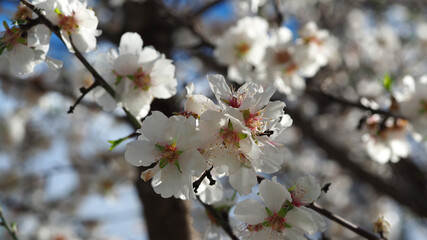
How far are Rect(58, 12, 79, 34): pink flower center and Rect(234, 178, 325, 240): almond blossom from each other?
2.29 ft

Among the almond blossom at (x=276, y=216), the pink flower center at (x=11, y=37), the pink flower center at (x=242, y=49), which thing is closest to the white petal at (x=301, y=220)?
the almond blossom at (x=276, y=216)

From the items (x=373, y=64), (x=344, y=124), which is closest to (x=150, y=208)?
(x=344, y=124)

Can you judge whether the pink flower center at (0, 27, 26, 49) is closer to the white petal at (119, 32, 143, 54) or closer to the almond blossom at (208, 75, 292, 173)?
the white petal at (119, 32, 143, 54)

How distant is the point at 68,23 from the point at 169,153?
520 mm

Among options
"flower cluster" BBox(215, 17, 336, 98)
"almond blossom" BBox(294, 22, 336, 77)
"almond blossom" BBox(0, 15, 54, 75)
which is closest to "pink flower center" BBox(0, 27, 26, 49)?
"almond blossom" BBox(0, 15, 54, 75)

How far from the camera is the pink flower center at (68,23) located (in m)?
1.10

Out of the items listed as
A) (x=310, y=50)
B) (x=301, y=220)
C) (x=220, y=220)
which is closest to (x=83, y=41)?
(x=220, y=220)

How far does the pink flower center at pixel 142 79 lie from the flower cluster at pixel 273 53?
3.20 ft

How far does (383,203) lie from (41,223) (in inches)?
169

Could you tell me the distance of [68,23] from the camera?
1.12m

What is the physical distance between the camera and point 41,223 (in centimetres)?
286

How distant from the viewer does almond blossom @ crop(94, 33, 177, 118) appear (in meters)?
1.11

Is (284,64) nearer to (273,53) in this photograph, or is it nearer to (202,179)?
(273,53)

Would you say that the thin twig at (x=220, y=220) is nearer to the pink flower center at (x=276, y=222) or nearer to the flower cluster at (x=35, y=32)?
the pink flower center at (x=276, y=222)
